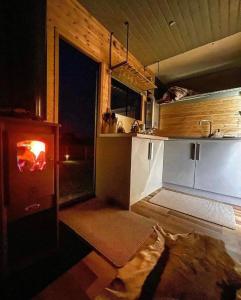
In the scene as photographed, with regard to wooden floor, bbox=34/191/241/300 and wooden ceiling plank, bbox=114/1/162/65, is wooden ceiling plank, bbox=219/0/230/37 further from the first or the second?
wooden floor, bbox=34/191/241/300

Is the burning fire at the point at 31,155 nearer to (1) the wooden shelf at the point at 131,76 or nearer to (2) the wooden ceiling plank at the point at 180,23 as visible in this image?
(1) the wooden shelf at the point at 131,76

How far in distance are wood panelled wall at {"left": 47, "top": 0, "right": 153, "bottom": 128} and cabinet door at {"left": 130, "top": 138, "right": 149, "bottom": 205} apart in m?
0.85

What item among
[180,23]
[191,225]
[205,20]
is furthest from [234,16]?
[191,225]

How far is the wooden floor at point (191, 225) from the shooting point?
1388 millimetres

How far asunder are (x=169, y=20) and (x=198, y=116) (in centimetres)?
192

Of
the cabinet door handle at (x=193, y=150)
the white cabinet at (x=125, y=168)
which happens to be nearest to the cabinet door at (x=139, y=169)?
the white cabinet at (x=125, y=168)

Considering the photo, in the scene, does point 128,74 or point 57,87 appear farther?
point 128,74

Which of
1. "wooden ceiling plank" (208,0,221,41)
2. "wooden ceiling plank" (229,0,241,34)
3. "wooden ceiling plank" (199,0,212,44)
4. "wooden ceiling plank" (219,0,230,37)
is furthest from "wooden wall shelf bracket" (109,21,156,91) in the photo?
"wooden ceiling plank" (229,0,241,34)

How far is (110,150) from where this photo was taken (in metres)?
2.21

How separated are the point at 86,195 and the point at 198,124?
110 inches

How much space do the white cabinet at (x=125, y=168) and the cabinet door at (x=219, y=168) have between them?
2.80 ft

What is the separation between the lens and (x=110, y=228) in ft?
5.08

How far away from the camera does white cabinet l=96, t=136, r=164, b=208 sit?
2008 millimetres

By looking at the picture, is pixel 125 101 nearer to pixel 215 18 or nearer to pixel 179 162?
pixel 179 162
